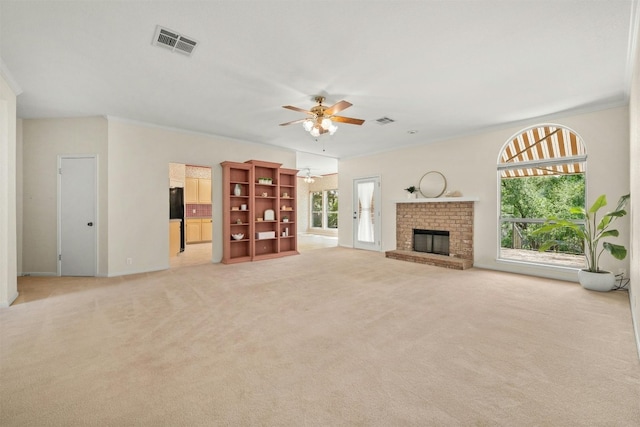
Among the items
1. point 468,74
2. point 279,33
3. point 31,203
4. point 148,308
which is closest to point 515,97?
point 468,74

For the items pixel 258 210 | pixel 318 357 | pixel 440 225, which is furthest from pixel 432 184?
pixel 318 357

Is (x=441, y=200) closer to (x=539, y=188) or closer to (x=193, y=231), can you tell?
(x=539, y=188)

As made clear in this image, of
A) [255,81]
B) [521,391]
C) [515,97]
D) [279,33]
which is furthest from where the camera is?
[515,97]

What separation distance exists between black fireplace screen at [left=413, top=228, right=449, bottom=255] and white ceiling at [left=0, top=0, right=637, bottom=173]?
8.56 ft

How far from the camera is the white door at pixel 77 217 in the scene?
473 centimetres

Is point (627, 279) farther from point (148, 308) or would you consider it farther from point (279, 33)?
point (148, 308)

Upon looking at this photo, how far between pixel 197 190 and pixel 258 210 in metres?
3.53

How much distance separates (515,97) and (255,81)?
11.9 ft

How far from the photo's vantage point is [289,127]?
532 centimetres

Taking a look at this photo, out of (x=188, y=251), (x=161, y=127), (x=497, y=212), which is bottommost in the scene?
(x=188, y=251)

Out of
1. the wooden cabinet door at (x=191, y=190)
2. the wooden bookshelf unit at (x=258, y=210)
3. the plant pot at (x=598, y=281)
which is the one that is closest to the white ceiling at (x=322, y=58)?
the wooden bookshelf unit at (x=258, y=210)

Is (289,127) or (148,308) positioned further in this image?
(289,127)

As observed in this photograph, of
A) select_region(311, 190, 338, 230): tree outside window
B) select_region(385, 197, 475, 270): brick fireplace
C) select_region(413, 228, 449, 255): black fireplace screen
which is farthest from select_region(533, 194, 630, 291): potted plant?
select_region(311, 190, 338, 230): tree outside window

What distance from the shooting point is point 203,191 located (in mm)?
9172
